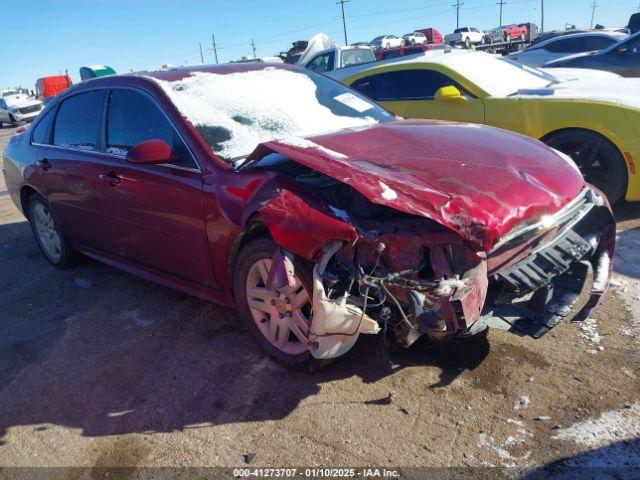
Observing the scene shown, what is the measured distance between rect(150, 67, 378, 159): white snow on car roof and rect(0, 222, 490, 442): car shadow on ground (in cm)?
123

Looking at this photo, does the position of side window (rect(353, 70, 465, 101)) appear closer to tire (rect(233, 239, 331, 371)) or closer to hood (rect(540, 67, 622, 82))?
hood (rect(540, 67, 622, 82))

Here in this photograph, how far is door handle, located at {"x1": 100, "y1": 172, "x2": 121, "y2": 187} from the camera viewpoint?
146 inches

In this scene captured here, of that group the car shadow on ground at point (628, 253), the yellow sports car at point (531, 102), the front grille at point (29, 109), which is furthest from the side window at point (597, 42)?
the front grille at point (29, 109)

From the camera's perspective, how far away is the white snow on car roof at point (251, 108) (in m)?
3.40

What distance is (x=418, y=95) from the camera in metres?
6.32

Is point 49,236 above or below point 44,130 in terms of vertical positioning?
below

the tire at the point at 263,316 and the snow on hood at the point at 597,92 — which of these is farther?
the snow on hood at the point at 597,92

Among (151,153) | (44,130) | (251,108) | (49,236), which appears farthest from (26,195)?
(251,108)

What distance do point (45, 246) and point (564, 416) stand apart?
4666mm

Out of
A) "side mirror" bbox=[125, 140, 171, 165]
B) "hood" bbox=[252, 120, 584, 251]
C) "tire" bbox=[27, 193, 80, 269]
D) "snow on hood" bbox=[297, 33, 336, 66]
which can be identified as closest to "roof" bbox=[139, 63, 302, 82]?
"side mirror" bbox=[125, 140, 171, 165]

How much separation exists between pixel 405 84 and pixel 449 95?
110 centimetres

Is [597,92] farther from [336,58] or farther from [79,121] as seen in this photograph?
[336,58]

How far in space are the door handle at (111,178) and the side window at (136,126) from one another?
0.16 metres

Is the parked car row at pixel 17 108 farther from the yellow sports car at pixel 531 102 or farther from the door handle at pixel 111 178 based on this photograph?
the door handle at pixel 111 178
